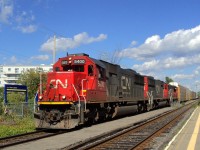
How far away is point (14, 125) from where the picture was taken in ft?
61.9

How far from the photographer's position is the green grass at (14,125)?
15945 mm

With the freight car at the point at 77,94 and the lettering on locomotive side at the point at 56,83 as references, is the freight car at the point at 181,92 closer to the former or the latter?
the freight car at the point at 77,94

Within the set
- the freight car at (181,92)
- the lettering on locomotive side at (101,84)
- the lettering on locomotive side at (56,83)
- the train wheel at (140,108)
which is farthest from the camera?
the freight car at (181,92)

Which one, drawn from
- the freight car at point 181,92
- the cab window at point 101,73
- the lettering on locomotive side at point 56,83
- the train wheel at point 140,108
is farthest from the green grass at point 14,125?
the freight car at point 181,92

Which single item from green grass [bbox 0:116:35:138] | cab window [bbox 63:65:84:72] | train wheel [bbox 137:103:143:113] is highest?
cab window [bbox 63:65:84:72]

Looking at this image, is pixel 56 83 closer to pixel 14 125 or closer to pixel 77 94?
pixel 77 94

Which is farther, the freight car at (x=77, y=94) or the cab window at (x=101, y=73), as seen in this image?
the cab window at (x=101, y=73)

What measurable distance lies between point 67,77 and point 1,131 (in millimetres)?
4099

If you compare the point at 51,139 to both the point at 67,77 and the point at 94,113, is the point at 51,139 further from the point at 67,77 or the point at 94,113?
the point at 94,113

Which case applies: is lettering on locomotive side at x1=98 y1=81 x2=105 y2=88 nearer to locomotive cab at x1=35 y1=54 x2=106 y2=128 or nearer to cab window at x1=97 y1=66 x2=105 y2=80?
locomotive cab at x1=35 y1=54 x2=106 y2=128

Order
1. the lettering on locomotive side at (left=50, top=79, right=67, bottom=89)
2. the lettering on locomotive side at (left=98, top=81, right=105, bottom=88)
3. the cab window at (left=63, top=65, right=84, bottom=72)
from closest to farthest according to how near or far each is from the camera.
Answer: the lettering on locomotive side at (left=50, top=79, right=67, bottom=89) → the cab window at (left=63, top=65, right=84, bottom=72) → the lettering on locomotive side at (left=98, top=81, right=105, bottom=88)

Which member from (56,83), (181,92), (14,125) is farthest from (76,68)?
(181,92)

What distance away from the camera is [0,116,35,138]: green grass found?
15.9 metres

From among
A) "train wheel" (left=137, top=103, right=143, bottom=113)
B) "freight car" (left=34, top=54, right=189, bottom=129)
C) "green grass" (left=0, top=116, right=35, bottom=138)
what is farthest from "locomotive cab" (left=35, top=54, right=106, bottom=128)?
"train wheel" (left=137, top=103, right=143, bottom=113)
